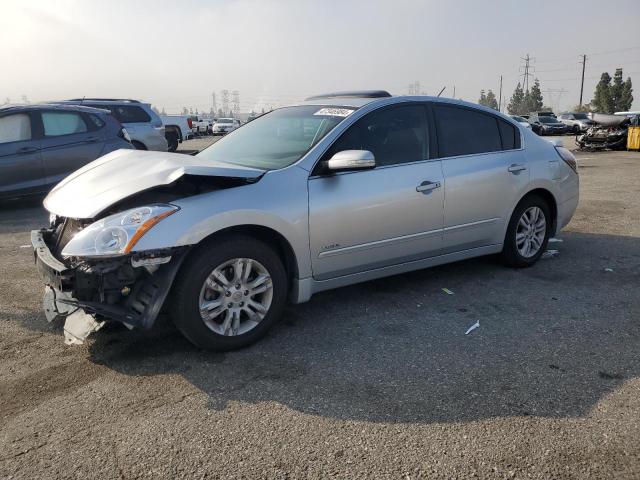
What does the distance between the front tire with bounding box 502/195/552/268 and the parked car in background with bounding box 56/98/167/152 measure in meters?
9.81

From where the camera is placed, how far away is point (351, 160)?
383 centimetres

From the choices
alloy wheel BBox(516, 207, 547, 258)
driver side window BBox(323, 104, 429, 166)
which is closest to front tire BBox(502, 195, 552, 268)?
alloy wheel BBox(516, 207, 547, 258)

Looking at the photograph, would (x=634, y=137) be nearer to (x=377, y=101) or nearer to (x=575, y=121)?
(x=575, y=121)

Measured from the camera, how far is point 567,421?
281 centimetres

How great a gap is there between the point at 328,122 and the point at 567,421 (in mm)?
2661

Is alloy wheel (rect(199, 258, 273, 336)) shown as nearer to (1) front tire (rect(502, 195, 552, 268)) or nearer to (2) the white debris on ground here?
(2) the white debris on ground

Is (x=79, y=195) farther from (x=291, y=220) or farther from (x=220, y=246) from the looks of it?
(x=291, y=220)

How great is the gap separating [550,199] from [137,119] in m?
10.9

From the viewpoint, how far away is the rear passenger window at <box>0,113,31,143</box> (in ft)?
27.4

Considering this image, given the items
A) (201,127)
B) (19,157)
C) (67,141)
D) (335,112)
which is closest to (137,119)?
(67,141)

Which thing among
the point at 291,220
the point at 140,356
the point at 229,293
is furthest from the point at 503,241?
the point at 140,356

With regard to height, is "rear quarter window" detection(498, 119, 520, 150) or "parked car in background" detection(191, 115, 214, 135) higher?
"rear quarter window" detection(498, 119, 520, 150)

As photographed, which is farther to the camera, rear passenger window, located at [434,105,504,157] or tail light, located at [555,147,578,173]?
tail light, located at [555,147,578,173]

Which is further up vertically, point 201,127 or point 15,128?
point 15,128
